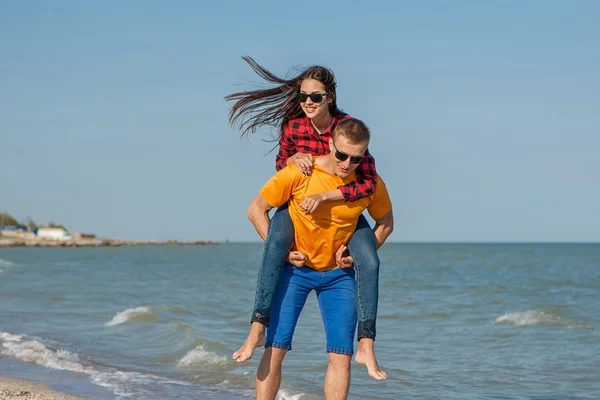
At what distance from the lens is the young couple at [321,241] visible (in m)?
5.03

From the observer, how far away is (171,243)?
16038 centimetres

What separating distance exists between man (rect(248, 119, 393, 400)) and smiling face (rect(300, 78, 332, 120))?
0.22 m

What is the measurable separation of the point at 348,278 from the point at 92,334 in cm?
903

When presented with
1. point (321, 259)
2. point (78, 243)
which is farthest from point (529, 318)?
point (78, 243)

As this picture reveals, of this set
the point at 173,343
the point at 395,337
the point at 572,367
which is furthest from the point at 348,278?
the point at 395,337

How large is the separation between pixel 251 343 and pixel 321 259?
0.71m

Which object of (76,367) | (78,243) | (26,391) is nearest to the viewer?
(26,391)

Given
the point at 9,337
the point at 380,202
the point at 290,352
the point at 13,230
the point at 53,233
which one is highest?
the point at 53,233

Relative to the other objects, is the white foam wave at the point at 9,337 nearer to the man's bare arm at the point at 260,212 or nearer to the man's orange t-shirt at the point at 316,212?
the man's bare arm at the point at 260,212

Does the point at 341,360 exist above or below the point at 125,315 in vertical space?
above

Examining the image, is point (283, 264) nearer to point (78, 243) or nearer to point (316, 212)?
point (316, 212)

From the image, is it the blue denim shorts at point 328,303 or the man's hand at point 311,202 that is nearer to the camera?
the man's hand at point 311,202

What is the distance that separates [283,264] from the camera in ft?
16.8

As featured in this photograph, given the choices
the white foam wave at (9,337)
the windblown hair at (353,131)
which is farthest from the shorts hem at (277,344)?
the white foam wave at (9,337)
